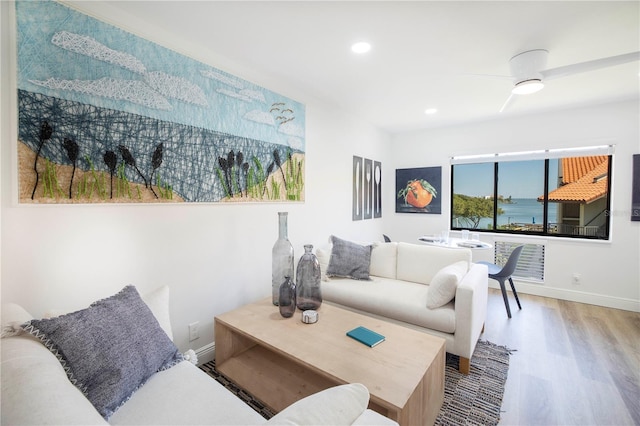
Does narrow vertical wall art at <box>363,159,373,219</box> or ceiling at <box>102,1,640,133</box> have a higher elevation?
ceiling at <box>102,1,640,133</box>

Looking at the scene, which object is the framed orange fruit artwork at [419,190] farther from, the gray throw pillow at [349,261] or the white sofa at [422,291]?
the gray throw pillow at [349,261]

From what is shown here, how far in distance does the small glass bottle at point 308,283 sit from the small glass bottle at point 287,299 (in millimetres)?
152

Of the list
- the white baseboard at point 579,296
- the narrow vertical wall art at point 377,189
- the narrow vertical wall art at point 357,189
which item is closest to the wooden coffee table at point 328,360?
the narrow vertical wall art at point 357,189

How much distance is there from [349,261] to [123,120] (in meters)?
2.25

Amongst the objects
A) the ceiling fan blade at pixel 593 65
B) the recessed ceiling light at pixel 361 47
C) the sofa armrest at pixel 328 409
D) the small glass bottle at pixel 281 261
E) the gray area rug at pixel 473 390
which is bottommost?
the gray area rug at pixel 473 390

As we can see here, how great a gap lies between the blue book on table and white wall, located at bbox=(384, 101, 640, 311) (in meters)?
3.36

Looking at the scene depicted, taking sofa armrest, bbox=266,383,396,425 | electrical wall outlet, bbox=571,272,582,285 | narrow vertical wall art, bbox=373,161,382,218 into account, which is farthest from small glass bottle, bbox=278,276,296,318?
electrical wall outlet, bbox=571,272,582,285

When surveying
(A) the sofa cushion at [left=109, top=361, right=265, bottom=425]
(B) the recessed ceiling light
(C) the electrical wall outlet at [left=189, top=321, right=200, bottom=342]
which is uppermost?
(B) the recessed ceiling light

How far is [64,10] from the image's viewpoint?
1573 mm

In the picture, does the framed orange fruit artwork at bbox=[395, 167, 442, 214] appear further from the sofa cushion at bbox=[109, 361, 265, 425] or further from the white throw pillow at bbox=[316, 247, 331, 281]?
the sofa cushion at bbox=[109, 361, 265, 425]

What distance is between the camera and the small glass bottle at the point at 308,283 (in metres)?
2.18

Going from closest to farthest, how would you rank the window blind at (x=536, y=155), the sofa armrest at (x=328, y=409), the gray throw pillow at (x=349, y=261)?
1. the sofa armrest at (x=328, y=409)
2. the gray throw pillow at (x=349, y=261)
3. the window blind at (x=536, y=155)

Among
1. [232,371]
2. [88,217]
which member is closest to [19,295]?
[88,217]

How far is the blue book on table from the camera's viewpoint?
1692 mm
